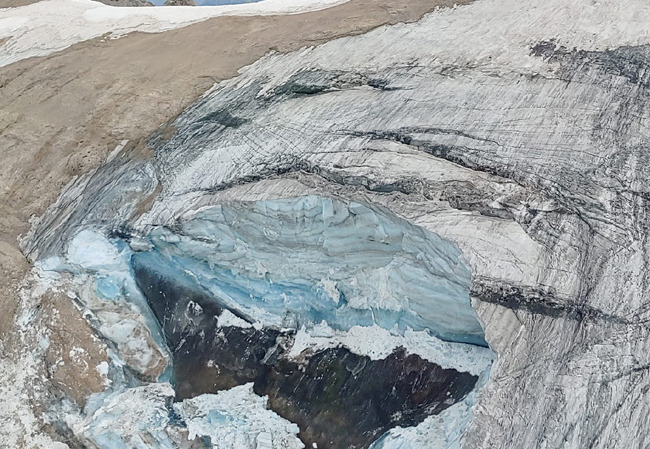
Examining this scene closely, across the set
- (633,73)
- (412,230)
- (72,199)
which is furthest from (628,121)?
(72,199)

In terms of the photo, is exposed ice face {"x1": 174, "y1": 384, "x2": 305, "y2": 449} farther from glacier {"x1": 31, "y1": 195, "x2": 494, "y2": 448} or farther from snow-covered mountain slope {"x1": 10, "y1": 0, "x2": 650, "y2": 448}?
snow-covered mountain slope {"x1": 10, "y1": 0, "x2": 650, "y2": 448}

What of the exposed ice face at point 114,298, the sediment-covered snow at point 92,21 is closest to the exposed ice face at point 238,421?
the exposed ice face at point 114,298

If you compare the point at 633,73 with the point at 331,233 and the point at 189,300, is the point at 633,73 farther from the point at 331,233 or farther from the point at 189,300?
the point at 189,300

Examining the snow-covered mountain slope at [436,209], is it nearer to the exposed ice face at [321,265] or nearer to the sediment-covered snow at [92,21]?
the exposed ice face at [321,265]

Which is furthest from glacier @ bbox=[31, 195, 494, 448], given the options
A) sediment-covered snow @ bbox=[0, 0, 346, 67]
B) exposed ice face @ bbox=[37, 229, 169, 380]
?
sediment-covered snow @ bbox=[0, 0, 346, 67]

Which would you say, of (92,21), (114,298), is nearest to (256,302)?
(114,298)
